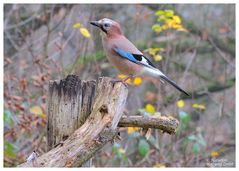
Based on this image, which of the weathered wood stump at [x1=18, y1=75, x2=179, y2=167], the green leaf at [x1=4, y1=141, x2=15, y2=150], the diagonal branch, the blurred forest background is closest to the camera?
the weathered wood stump at [x1=18, y1=75, x2=179, y2=167]

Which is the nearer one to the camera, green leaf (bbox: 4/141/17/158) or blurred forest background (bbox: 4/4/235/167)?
green leaf (bbox: 4/141/17/158)

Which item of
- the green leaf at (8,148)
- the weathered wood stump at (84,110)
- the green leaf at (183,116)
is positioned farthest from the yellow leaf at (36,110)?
the weathered wood stump at (84,110)

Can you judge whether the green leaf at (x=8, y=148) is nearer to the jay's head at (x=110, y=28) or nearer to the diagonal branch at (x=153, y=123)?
the jay's head at (x=110, y=28)

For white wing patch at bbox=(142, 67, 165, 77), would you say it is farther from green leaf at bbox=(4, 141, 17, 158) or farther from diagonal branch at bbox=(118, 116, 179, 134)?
green leaf at bbox=(4, 141, 17, 158)

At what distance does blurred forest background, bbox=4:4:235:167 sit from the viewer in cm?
667

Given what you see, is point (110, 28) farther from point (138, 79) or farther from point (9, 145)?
point (138, 79)

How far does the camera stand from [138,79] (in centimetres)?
697

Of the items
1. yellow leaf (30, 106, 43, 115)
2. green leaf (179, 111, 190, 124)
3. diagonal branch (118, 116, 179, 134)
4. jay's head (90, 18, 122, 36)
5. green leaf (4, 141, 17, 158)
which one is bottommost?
green leaf (4, 141, 17, 158)

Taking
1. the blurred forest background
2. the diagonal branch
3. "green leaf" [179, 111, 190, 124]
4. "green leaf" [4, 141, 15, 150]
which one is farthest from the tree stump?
"green leaf" [179, 111, 190, 124]

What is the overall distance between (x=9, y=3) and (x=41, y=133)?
2249mm

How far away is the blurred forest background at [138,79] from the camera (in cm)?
667

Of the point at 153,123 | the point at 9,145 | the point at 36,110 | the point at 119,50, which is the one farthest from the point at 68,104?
the point at 36,110

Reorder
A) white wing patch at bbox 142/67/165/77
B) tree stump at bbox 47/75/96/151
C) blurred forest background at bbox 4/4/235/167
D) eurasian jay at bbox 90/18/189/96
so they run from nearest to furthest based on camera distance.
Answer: tree stump at bbox 47/75/96/151
eurasian jay at bbox 90/18/189/96
white wing patch at bbox 142/67/165/77
blurred forest background at bbox 4/4/235/167

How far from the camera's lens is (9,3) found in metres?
7.96
